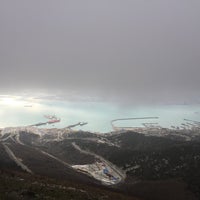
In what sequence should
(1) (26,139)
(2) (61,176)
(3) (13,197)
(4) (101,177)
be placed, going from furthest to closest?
(1) (26,139), (4) (101,177), (2) (61,176), (3) (13,197)

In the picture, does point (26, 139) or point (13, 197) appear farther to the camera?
point (26, 139)

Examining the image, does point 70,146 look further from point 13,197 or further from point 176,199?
point 13,197

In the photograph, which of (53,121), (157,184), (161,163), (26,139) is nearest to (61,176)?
(157,184)

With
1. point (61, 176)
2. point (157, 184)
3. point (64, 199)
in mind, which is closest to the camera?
point (64, 199)

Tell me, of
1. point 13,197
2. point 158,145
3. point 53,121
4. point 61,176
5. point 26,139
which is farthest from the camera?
point 53,121

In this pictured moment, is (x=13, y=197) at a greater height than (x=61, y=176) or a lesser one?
greater

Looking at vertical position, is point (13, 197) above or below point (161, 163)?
above

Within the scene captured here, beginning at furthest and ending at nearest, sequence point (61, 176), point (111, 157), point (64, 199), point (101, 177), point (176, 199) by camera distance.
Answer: point (111, 157), point (101, 177), point (61, 176), point (176, 199), point (64, 199)

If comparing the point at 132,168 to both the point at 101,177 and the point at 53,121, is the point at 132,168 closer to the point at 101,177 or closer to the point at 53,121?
the point at 101,177

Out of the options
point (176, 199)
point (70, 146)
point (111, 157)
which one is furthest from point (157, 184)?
point (70, 146)
